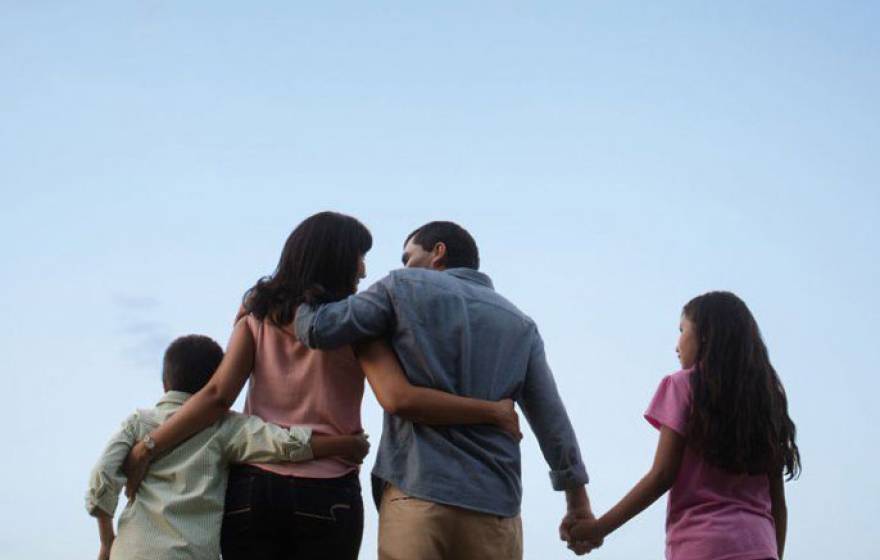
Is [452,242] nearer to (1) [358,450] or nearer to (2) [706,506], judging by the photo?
(1) [358,450]

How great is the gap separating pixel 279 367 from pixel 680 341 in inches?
76.4

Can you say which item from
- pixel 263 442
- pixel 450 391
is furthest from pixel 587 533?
pixel 263 442

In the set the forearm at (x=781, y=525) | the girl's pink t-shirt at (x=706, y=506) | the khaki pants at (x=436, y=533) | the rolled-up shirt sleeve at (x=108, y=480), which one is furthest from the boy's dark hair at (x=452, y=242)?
the forearm at (x=781, y=525)

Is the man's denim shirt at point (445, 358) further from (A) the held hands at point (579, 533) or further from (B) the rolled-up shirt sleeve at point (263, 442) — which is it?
(A) the held hands at point (579, 533)

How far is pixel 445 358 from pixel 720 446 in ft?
4.33

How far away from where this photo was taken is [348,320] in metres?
4.48

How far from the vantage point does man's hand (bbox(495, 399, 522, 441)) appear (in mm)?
4508

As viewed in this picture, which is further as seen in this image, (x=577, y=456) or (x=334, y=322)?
(x=577, y=456)

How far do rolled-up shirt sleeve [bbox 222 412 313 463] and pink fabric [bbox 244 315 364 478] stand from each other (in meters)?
0.07

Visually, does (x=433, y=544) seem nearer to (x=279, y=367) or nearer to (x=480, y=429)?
(x=480, y=429)

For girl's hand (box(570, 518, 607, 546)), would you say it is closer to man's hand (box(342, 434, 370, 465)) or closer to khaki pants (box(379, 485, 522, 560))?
khaki pants (box(379, 485, 522, 560))

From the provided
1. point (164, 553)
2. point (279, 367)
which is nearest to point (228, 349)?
point (279, 367)

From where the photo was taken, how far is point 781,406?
5.04 m

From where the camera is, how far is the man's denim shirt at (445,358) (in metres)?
4.36
